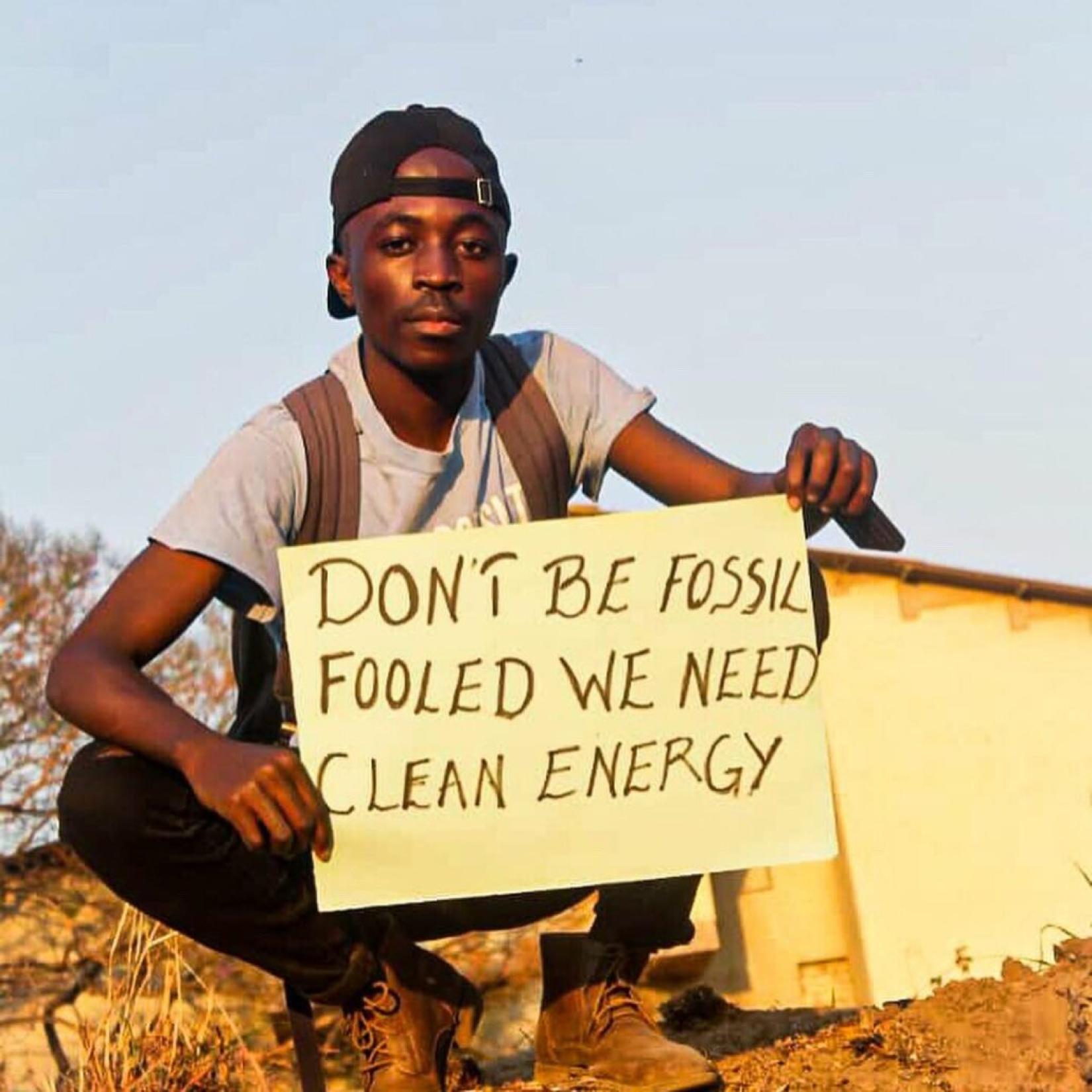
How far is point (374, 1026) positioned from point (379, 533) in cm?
90

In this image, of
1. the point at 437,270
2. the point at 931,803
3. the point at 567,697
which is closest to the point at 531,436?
the point at 437,270

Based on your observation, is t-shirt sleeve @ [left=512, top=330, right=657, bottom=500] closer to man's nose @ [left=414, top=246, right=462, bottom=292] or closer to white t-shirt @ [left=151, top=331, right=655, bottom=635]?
white t-shirt @ [left=151, top=331, right=655, bottom=635]

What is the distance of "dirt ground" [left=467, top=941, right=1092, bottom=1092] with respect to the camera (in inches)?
146

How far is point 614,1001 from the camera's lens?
3.79 m

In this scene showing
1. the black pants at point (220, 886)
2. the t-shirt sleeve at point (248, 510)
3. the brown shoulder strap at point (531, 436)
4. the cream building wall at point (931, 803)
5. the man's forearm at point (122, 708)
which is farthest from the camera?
the cream building wall at point (931, 803)

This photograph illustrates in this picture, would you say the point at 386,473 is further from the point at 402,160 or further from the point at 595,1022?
the point at 595,1022

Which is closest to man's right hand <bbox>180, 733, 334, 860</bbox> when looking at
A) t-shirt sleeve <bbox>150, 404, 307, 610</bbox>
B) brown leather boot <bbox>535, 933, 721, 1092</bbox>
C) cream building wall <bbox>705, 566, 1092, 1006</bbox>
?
t-shirt sleeve <bbox>150, 404, 307, 610</bbox>

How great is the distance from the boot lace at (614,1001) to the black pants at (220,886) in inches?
1.6

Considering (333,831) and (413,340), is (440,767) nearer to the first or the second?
(333,831)

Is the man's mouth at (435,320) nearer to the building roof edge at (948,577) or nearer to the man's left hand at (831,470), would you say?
the man's left hand at (831,470)

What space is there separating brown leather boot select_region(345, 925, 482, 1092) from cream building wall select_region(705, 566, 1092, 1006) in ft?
34.4

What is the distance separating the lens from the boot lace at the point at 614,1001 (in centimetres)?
378

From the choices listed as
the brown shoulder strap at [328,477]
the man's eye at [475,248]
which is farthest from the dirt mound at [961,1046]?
the man's eye at [475,248]

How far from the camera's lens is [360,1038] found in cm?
373
